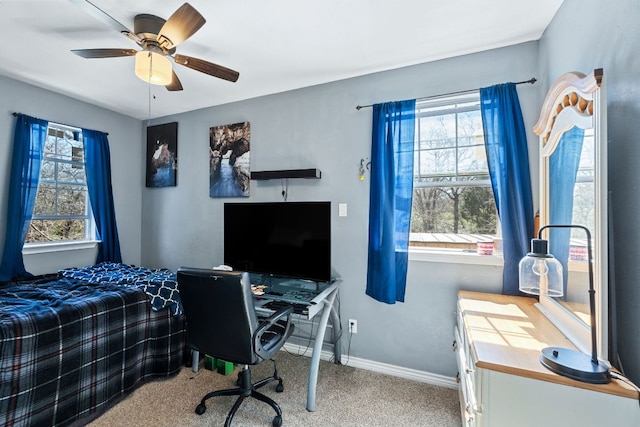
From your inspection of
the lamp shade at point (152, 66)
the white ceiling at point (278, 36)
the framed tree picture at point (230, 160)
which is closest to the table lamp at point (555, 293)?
the white ceiling at point (278, 36)

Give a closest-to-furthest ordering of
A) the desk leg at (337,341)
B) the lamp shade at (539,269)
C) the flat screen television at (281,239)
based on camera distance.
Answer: the lamp shade at (539,269), the flat screen television at (281,239), the desk leg at (337,341)

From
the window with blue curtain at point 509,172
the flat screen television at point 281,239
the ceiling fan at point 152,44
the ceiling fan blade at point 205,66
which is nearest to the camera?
the ceiling fan at point 152,44

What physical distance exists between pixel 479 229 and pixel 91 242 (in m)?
3.92

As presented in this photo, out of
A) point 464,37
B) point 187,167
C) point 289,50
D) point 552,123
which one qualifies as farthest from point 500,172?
point 187,167

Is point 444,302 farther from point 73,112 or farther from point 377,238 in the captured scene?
point 73,112

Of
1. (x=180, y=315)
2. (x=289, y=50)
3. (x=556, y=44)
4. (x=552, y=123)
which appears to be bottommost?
(x=180, y=315)

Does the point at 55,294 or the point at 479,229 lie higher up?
the point at 479,229

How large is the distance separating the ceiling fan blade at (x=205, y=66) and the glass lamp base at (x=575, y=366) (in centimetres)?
218

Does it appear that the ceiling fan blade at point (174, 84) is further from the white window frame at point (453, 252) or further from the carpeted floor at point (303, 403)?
the carpeted floor at point (303, 403)

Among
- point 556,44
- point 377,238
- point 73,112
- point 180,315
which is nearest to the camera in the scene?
point 556,44

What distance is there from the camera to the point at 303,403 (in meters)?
1.94

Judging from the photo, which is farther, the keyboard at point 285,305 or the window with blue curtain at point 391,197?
the window with blue curtain at point 391,197

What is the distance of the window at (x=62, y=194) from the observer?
9.12 feet

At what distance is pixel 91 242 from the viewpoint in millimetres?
3084
